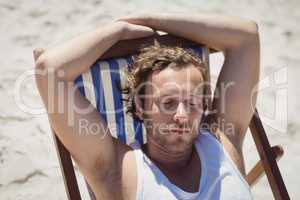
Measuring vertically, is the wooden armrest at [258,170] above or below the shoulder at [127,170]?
below

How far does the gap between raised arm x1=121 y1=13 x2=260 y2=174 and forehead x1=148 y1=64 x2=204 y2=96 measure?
0.21 meters

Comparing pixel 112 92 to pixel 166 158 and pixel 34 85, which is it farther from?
pixel 34 85

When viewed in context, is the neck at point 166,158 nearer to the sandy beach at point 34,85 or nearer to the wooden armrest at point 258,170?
the wooden armrest at point 258,170

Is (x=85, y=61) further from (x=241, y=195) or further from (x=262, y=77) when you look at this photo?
(x=262, y=77)

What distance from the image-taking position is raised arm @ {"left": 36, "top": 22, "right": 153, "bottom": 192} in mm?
1438

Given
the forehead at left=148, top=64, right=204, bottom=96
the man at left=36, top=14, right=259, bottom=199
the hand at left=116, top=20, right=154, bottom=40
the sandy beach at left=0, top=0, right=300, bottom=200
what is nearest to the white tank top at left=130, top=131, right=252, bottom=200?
the man at left=36, top=14, right=259, bottom=199

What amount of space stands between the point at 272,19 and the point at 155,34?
6.63ft

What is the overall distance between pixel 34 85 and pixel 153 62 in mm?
1488

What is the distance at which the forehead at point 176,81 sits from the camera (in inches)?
60.2

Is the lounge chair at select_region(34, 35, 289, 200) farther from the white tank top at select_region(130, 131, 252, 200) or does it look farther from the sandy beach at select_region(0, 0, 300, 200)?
the sandy beach at select_region(0, 0, 300, 200)

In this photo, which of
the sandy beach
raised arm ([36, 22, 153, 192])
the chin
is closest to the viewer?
raised arm ([36, 22, 153, 192])

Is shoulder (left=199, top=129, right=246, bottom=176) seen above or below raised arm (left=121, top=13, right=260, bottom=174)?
below

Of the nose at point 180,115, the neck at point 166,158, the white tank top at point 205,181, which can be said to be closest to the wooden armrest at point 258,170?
the white tank top at point 205,181

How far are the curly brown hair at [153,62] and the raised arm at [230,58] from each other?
0.28ft
